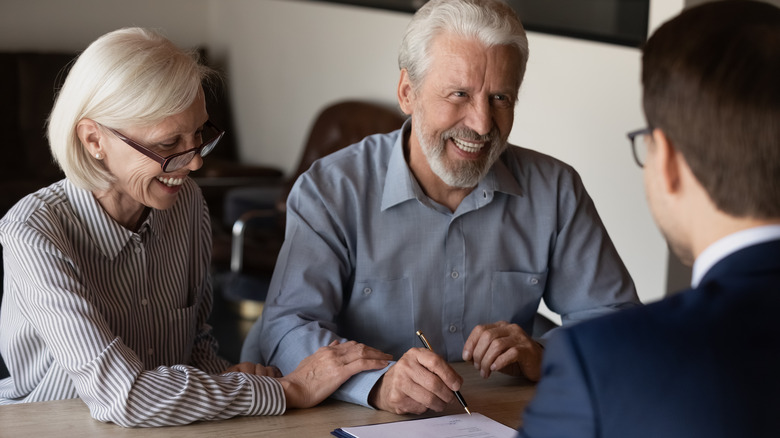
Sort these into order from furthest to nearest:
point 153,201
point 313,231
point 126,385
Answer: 1. point 313,231
2. point 153,201
3. point 126,385

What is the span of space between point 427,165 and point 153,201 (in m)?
0.63

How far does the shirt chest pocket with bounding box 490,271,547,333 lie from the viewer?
6.98 feet

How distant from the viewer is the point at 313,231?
2043mm

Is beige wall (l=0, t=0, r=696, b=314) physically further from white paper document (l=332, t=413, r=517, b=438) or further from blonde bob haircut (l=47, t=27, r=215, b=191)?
white paper document (l=332, t=413, r=517, b=438)

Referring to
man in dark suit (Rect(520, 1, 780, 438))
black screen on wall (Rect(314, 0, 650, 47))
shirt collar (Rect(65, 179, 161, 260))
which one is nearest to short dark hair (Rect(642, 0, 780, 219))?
man in dark suit (Rect(520, 1, 780, 438))

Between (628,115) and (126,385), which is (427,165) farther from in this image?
(628,115)

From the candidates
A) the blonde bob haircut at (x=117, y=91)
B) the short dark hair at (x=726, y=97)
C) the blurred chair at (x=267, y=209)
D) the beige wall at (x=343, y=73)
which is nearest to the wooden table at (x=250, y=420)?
the blonde bob haircut at (x=117, y=91)

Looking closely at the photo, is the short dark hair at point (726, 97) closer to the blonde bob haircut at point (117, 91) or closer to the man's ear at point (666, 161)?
the man's ear at point (666, 161)

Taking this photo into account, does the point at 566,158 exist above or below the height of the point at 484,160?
below

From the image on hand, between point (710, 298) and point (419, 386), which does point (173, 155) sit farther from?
point (710, 298)

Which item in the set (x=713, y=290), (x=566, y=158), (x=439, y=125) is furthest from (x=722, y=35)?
(x=566, y=158)

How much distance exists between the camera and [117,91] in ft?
5.67

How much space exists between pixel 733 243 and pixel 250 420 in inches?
35.1

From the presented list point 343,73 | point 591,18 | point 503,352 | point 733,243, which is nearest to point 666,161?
point 733,243
